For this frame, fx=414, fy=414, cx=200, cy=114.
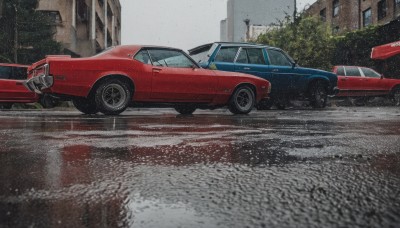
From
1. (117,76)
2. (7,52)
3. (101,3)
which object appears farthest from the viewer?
(101,3)

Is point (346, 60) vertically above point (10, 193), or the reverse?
point (346, 60)

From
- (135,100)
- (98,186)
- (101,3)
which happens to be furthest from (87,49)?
(98,186)

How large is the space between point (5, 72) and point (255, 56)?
7411mm

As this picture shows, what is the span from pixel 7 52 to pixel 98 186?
21633mm

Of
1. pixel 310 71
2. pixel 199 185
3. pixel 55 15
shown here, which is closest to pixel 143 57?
pixel 310 71

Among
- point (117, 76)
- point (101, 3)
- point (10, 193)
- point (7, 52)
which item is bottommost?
point (10, 193)

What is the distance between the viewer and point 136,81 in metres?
7.25

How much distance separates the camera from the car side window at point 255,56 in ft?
33.6

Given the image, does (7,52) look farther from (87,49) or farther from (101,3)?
(101,3)

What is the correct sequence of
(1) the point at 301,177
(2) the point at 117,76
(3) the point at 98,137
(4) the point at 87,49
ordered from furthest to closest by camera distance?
(4) the point at 87,49, (2) the point at 117,76, (3) the point at 98,137, (1) the point at 301,177

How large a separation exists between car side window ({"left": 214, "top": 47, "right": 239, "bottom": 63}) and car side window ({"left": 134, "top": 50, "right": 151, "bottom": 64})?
2329mm

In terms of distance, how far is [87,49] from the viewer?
31188 millimetres

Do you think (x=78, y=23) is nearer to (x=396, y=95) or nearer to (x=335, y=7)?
(x=335, y=7)

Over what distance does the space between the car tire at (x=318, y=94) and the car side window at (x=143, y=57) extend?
5.73 meters
